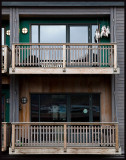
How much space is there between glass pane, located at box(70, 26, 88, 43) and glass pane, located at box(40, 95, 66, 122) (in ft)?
9.61

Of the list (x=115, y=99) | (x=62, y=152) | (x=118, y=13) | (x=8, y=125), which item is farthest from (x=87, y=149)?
(x=118, y=13)

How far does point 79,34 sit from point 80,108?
369cm

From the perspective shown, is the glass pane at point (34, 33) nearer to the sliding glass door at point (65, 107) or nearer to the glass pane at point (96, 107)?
the sliding glass door at point (65, 107)

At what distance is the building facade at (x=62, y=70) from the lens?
13781 millimetres

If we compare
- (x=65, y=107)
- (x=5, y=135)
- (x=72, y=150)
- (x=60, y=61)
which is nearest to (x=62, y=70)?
(x=60, y=61)

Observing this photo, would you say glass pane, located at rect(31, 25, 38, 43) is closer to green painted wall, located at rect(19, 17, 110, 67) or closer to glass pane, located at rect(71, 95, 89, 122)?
green painted wall, located at rect(19, 17, 110, 67)

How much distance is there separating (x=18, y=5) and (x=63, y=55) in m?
3.41

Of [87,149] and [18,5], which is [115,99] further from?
[18,5]

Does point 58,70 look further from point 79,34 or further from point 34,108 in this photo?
point 79,34

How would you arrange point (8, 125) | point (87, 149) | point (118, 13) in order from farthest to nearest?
point (118, 13) < point (8, 125) < point (87, 149)

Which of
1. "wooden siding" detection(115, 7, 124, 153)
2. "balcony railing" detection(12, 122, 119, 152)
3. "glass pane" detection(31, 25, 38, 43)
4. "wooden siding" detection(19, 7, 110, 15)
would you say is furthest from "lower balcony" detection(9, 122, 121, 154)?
"wooden siding" detection(19, 7, 110, 15)

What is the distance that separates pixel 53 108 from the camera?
15305mm

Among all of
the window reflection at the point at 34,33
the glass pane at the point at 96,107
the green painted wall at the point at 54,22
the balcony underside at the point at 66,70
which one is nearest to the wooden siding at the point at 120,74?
the green painted wall at the point at 54,22

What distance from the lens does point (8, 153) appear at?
14.1 metres
